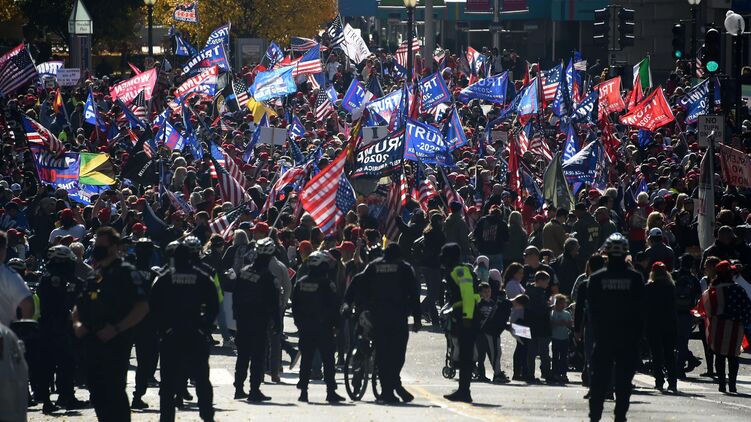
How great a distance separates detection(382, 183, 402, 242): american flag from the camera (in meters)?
21.7

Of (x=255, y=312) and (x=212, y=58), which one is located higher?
(x=212, y=58)

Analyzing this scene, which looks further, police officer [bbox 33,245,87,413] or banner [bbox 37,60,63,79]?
banner [bbox 37,60,63,79]

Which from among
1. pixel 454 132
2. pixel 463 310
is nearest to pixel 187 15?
pixel 454 132

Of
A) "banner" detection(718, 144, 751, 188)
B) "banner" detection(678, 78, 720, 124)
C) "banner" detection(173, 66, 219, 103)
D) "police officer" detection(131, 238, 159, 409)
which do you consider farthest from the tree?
"police officer" detection(131, 238, 159, 409)

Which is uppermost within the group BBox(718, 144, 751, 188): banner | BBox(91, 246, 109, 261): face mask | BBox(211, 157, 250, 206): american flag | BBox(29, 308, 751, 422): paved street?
BBox(718, 144, 751, 188): banner

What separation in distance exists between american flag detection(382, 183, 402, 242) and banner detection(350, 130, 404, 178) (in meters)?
1.25

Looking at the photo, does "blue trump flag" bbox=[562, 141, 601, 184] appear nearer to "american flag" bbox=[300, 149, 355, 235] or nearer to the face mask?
"american flag" bbox=[300, 149, 355, 235]

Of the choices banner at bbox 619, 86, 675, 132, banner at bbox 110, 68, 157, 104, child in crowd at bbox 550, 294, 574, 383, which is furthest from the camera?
banner at bbox 110, 68, 157, 104

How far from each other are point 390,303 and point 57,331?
3136 mm

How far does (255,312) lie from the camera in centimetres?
1491

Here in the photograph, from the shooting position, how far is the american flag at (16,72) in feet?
104

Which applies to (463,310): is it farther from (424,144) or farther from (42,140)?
(42,140)

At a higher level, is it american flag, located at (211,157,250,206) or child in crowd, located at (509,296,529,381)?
american flag, located at (211,157,250,206)

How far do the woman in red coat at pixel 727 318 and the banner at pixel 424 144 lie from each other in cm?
873
